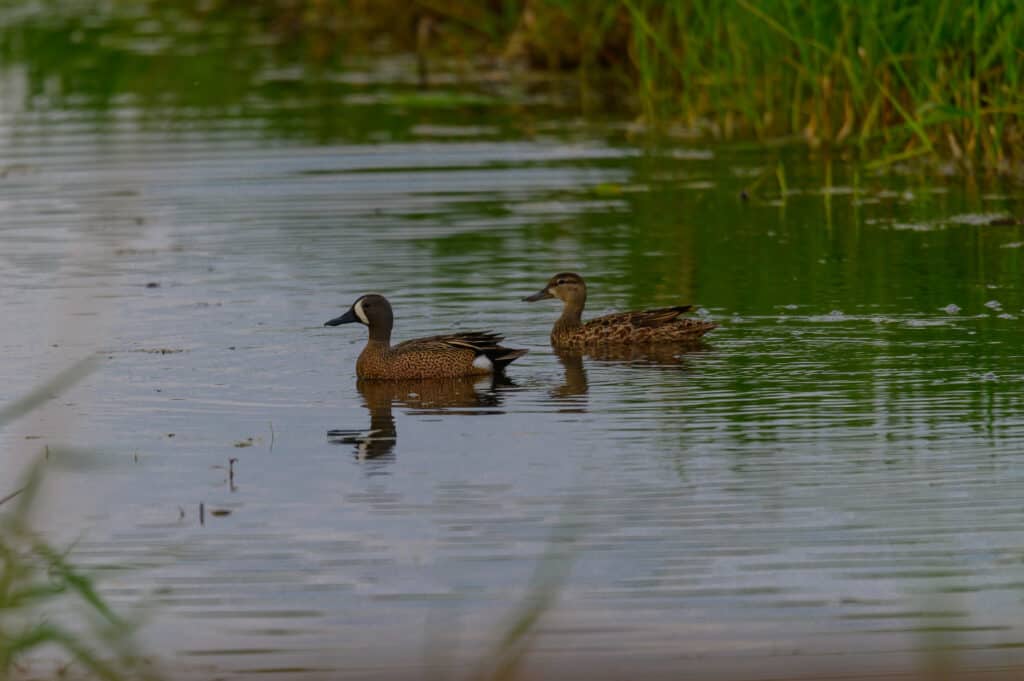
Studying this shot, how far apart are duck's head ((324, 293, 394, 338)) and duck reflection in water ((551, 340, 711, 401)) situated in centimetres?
106

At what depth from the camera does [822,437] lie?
975 cm

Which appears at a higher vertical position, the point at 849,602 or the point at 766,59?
the point at 766,59

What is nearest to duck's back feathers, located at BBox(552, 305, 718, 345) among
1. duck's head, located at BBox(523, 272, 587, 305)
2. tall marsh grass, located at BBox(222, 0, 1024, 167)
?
duck's head, located at BBox(523, 272, 587, 305)

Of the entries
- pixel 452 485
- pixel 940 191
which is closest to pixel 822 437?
pixel 452 485

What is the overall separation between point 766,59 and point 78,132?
27.2 feet

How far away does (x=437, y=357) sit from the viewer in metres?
12.0

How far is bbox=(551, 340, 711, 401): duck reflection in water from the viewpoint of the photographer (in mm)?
11906

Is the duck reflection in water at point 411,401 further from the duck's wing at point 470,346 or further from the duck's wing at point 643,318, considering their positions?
the duck's wing at point 643,318

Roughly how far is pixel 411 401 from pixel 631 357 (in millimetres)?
1622

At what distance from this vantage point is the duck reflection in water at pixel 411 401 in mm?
10172

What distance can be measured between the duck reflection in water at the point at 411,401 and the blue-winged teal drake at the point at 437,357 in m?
0.05

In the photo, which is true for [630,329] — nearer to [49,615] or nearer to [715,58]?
[49,615]

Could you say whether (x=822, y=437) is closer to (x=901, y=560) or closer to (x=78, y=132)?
(x=901, y=560)

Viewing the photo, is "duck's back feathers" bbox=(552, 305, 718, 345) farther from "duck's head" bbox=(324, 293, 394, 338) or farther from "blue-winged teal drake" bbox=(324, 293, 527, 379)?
"duck's head" bbox=(324, 293, 394, 338)
